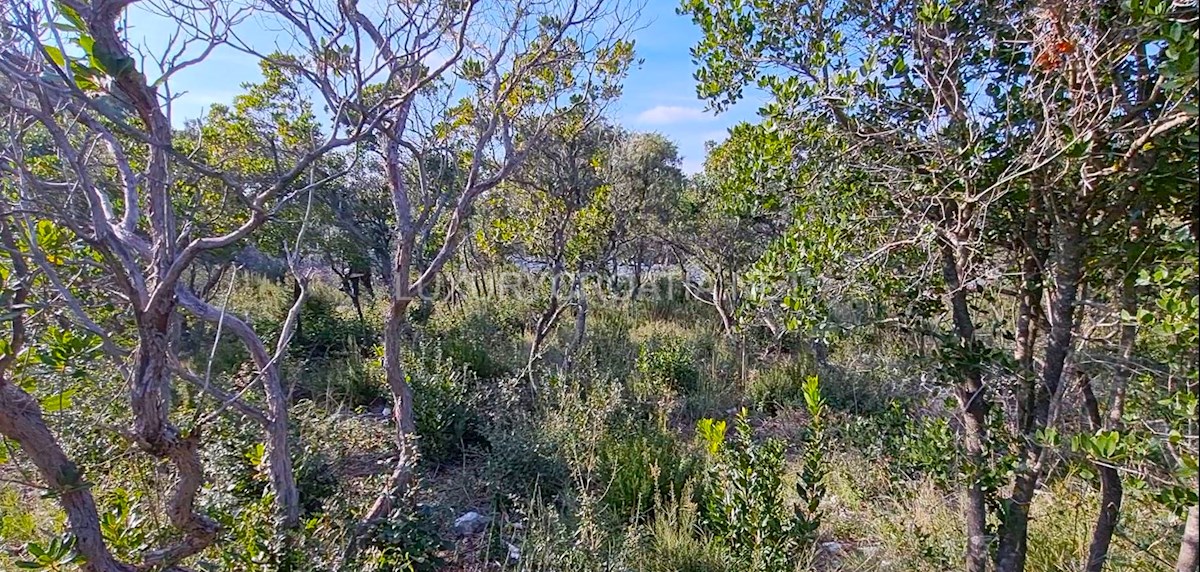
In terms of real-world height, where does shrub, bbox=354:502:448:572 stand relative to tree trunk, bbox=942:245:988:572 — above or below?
below

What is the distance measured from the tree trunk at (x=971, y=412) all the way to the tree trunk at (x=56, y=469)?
2.58 m

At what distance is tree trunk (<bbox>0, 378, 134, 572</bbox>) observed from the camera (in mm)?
1405

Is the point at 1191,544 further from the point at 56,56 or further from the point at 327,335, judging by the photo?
the point at 327,335

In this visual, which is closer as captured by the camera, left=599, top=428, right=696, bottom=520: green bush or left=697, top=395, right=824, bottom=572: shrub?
left=697, top=395, right=824, bottom=572: shrub

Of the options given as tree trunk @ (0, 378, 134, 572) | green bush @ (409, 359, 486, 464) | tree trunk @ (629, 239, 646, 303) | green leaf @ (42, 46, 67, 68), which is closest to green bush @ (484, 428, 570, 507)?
green bush @ (409, 359, 486, 464)

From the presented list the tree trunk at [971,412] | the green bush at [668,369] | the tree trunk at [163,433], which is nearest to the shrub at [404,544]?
the tree trunk at [163,433]

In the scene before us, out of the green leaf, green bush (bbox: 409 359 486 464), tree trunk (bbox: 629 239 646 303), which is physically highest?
the green leaf

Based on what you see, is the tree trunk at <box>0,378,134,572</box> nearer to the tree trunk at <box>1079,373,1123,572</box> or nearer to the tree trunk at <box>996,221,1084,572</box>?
the tree trunk at <box>996,221,1084,572</box>

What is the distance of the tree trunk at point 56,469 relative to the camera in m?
1.41

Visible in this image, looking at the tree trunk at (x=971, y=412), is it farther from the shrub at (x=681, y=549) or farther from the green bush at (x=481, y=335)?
the green bush at (x=481, y=335)

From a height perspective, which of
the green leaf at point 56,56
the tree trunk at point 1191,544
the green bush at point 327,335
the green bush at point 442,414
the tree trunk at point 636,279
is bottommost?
the green bush at point 442,414

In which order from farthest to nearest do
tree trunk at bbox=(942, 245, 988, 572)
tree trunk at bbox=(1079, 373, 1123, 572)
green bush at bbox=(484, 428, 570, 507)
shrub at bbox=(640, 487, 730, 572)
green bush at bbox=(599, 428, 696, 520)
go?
green bush at bbox=(484, 428, 570, 507), green bush at bbox=(599, 428, 696, 520), shrub at bbox=(640, 487, 730, 572), tree trunk at bbox=(942, 245, 988, 572), tree trunk at bbox=(1079, 373, 1123, 572)

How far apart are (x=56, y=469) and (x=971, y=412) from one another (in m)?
2.73

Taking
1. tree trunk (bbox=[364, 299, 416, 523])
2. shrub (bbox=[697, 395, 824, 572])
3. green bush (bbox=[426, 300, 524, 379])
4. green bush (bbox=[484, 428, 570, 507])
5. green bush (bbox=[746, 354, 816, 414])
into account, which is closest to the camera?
shrub (bbox=[697, 395, 824, 572])
